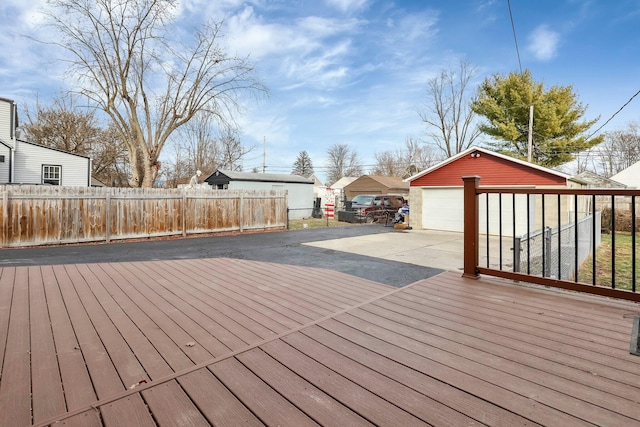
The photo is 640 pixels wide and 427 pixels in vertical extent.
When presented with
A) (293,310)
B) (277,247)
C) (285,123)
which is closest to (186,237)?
(277,247)

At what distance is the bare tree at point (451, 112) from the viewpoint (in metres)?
23.6

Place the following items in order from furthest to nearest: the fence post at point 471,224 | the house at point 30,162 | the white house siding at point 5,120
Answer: the white house siding at point 5,120
the house at point 30,162
the fence post at point 471,224

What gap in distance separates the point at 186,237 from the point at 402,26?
30.9 ft

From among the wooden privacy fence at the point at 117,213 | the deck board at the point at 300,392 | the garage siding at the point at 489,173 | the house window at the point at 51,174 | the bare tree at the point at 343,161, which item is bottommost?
the deck board at the point at 300,392

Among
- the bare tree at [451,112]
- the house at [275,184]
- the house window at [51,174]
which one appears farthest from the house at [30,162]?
the bare tree at [451,112]

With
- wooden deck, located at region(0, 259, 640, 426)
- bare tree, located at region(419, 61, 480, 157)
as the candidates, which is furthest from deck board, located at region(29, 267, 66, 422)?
bare tree, located at region(419, 61, 480, 157)

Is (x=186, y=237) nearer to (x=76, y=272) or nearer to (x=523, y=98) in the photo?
(x=76, y=272)

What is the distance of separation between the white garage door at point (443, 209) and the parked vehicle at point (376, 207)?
8.55 feet

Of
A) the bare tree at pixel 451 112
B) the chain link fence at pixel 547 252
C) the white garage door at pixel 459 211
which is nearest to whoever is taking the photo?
the chain link fence at pixel 547 252

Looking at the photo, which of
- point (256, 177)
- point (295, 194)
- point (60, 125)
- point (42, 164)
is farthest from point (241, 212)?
point (60, 125)

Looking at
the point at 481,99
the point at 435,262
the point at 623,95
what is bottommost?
the point at 435,262

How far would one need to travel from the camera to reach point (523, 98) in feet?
60.5

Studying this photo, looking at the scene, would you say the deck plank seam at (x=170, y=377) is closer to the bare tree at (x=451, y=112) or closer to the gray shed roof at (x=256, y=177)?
the gray shed roof at (x=256, y=177)

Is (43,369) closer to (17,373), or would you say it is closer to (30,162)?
(17,373)
